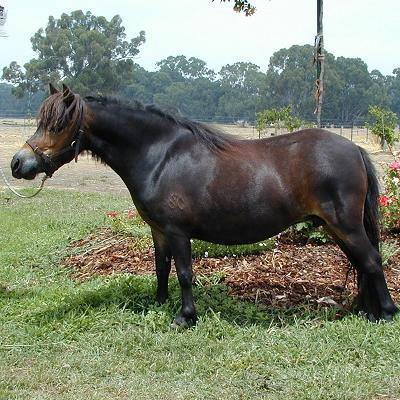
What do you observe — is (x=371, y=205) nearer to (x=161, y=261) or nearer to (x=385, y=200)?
(x=161, y=261)

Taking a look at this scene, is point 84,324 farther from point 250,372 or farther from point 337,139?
point 337,139

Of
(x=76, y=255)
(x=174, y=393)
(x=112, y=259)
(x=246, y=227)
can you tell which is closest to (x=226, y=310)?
(x=246, y=227)

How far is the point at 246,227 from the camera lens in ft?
17.2

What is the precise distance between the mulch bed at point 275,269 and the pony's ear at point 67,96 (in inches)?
94.8

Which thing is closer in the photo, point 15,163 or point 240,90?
point 15,163

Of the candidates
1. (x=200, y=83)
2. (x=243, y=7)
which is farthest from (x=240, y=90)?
(x=243, y=7)

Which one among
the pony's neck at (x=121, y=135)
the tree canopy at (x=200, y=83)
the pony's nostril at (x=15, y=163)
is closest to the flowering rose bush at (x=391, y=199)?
the pony's neck at (x=121, y=135)

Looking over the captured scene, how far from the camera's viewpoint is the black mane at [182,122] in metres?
5.35

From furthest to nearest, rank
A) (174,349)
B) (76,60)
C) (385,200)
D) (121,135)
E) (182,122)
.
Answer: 1. (76,60)
2. (385,200)
3. (182,122)
4. (121,135)
5. (174,349)

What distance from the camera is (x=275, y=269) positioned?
21.9 feet

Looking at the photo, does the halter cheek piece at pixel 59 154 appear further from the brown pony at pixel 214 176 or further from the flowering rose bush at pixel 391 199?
the flowering rose bush at pixel 391 199

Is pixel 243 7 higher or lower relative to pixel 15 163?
higher

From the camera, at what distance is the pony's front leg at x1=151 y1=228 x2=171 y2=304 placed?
5555mm

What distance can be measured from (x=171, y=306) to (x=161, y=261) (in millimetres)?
437
